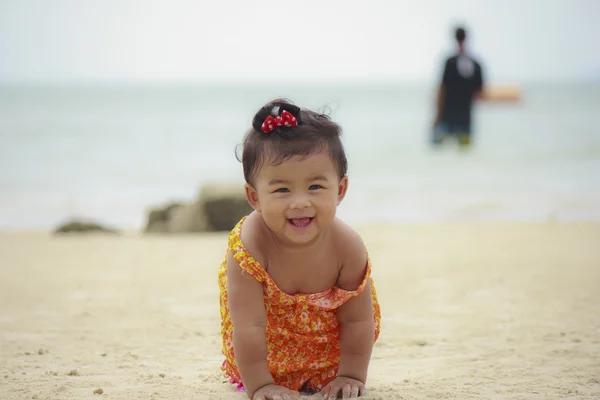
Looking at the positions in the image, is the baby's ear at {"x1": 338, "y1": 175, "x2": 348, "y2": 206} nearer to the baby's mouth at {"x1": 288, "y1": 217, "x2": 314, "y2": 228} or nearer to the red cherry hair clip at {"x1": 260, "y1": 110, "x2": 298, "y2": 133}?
the baby's mouth at {"x1": 288, "y1": 217, "x2": 314, "y2": 228}

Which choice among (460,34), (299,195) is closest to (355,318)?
(299,195)

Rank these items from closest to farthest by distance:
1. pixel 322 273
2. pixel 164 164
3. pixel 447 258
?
1. pixel 322 273
2. pixel 447 258
3. pixel 164 164

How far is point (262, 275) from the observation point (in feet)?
8.09

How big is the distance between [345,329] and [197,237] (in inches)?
199

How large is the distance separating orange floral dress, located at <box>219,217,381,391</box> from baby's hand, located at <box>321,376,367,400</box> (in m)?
0.12

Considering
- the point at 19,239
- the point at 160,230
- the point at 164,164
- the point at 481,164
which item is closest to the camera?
the point at 19,239

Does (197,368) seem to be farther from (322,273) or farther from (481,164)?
(481,164)

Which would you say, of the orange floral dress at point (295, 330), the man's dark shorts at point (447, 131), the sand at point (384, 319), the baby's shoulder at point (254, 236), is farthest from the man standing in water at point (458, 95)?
the baby's shoulder at point (254, 236)

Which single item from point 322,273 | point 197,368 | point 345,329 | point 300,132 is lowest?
point 197,368

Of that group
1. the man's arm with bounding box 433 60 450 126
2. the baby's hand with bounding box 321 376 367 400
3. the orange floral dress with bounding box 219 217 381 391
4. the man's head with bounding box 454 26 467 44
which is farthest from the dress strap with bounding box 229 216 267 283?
the man's arm with bounding box 433 60 450 126

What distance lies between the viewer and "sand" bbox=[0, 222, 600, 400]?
9.45ft

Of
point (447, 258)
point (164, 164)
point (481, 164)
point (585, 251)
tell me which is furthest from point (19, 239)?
point (481, 164)

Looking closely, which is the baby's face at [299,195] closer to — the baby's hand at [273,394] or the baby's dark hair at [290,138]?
the baby's dark hair at [290,138]

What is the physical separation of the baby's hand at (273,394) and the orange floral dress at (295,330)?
0.48ft
